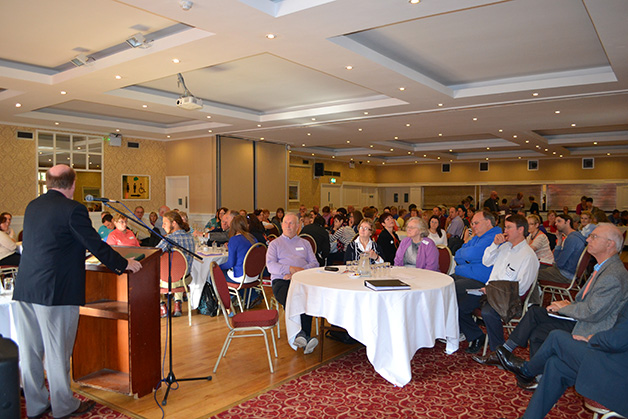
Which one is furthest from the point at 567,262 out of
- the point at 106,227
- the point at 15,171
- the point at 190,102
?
the point at 15,171

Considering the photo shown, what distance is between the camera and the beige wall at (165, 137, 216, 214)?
13.3 m

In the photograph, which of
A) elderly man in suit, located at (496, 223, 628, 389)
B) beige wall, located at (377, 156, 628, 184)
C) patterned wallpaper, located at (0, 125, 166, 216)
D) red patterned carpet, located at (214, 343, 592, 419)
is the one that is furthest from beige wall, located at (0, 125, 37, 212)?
beige wall, located at (377, 156, 628, 184)

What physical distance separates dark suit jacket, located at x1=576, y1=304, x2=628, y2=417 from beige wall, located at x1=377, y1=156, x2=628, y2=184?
1791cm

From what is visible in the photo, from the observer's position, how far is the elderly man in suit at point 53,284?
3.27 metres

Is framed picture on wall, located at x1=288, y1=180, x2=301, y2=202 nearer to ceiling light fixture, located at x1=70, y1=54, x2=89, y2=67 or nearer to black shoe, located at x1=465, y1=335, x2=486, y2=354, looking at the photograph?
ceiling light fixture, located at x1=70, y1=54, x2=89, y2=67

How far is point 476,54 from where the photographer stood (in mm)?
6863

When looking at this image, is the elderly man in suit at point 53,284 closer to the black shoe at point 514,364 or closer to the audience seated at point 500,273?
the black shoe at point 514,364

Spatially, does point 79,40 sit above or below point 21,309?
above

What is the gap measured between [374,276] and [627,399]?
7.86ft

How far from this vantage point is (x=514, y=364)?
3805 millimetres

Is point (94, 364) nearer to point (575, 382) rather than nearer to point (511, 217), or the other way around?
point (575, 382)

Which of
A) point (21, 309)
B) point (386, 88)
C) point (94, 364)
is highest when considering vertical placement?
point (386, 88)

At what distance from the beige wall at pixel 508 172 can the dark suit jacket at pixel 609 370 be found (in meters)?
17.9

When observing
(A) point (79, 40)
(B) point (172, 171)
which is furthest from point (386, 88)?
(B) point (172, 171)
